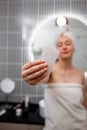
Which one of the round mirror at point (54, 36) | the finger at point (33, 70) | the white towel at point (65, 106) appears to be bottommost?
the white towel at point (65, 106)

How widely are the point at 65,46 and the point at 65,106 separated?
1.12 ft

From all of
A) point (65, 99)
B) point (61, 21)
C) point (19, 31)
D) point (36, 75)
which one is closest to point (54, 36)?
point (61, 21)

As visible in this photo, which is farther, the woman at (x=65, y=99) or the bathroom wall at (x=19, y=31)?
the bathroom wall at (x=19, y=31)

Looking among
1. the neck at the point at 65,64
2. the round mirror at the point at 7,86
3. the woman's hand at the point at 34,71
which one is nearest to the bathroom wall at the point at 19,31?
the round mirror at the point at 7,86

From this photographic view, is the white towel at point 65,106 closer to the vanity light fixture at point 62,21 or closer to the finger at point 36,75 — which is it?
the finger at point 36,75

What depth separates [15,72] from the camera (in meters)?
1.96

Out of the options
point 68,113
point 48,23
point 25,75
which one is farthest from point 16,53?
point 25,75

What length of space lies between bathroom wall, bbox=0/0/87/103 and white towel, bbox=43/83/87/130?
850mm

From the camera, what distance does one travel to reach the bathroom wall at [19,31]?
74.3 inches

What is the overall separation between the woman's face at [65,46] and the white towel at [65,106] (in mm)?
172

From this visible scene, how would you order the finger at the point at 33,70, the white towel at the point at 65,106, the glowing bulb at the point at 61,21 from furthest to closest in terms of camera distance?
the glowing bulb at the point at 61,21 → the white towel at the point at 65,106 → the finger at the point at 33,70

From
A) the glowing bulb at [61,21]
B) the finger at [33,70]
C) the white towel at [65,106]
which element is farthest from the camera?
the glowing bulb at [61,21]

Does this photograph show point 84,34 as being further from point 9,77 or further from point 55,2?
point 9,77

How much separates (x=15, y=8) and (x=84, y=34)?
0.75 meters
